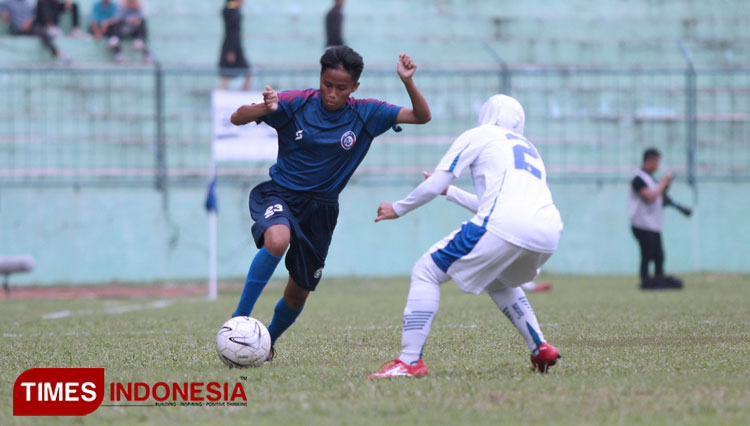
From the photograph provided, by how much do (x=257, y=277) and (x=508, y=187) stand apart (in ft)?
5.84

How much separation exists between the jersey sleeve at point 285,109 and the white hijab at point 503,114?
50.2 inches

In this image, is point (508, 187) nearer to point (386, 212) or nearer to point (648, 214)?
point (386, 212)

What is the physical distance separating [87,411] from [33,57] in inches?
647

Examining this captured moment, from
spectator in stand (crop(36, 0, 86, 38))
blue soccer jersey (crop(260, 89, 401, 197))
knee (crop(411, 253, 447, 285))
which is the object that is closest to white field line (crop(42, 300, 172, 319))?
blue soccer jersey (crop(260, 89, 401, 197))

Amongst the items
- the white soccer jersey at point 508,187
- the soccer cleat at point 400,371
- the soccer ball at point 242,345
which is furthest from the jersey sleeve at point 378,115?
the soccer cleat at point 400,371

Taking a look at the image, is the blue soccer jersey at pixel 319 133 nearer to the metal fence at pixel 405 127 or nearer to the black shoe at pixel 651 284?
the black shoe at pixel 651 284

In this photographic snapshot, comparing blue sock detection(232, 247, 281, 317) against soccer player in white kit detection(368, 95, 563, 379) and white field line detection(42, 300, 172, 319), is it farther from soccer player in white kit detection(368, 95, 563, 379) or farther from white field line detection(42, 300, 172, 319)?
white field line detection(42, 300, 172, 319)

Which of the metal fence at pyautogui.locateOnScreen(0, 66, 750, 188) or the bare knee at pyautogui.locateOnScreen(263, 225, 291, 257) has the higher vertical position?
the bare knee at pyautogui.locateOnScreen(263, 225, 291, 257)

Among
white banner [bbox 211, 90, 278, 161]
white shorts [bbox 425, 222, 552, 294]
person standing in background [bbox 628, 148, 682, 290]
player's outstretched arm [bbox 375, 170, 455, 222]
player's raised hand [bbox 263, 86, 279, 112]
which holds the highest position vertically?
player's raised hand [bbox 263, 86, 279, 112]

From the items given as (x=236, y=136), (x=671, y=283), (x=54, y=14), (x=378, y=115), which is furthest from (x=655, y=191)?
(x=54, y=14)

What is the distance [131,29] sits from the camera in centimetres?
1988

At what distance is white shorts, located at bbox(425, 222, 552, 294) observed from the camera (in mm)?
5383

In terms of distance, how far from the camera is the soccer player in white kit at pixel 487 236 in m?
5.39

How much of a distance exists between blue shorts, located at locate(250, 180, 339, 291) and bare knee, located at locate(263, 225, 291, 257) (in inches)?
7.5
